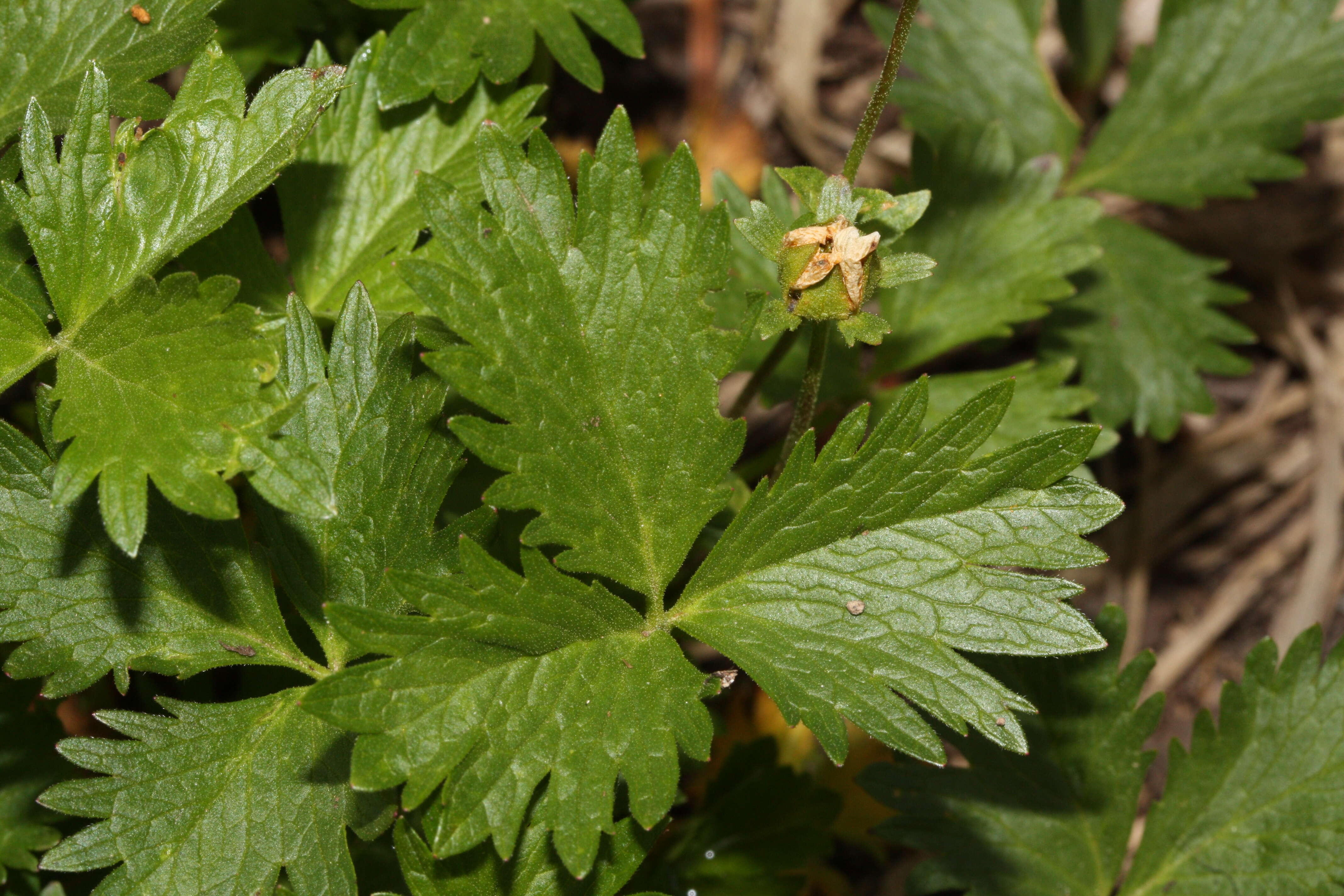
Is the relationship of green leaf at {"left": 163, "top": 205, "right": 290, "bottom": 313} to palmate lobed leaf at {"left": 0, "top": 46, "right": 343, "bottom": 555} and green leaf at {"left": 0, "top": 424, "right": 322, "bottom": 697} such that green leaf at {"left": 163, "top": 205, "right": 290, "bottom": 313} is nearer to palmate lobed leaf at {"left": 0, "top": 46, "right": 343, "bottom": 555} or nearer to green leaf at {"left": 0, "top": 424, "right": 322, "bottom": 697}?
palmate lobed leaf at {"left": 0, "top": 46, "right": 343, "bottom": 555}

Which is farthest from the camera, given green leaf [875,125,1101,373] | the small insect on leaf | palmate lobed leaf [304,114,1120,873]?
green leaf [875,125,1101,373]

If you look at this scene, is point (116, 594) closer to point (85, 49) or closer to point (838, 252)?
point (85, 49)

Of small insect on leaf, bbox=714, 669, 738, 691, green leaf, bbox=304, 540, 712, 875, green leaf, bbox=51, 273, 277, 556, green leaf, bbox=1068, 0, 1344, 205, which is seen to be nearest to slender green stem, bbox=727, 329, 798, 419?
small insect on leaf, bbox=714, 669, 738, 691

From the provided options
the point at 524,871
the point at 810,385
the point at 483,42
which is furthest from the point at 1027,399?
the point at 524,871

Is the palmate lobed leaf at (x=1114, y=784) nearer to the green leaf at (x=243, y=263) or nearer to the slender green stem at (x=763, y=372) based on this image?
the slender green stem at (x=763, y=372)

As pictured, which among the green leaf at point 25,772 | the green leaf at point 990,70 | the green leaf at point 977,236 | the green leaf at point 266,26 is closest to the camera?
the green leaf at point 25,772

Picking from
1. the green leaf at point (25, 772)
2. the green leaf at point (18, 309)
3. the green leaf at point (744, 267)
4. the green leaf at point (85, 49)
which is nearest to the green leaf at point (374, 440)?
the green leaf at point (18, 309)

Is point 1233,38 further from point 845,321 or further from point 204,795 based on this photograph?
point 204,795
